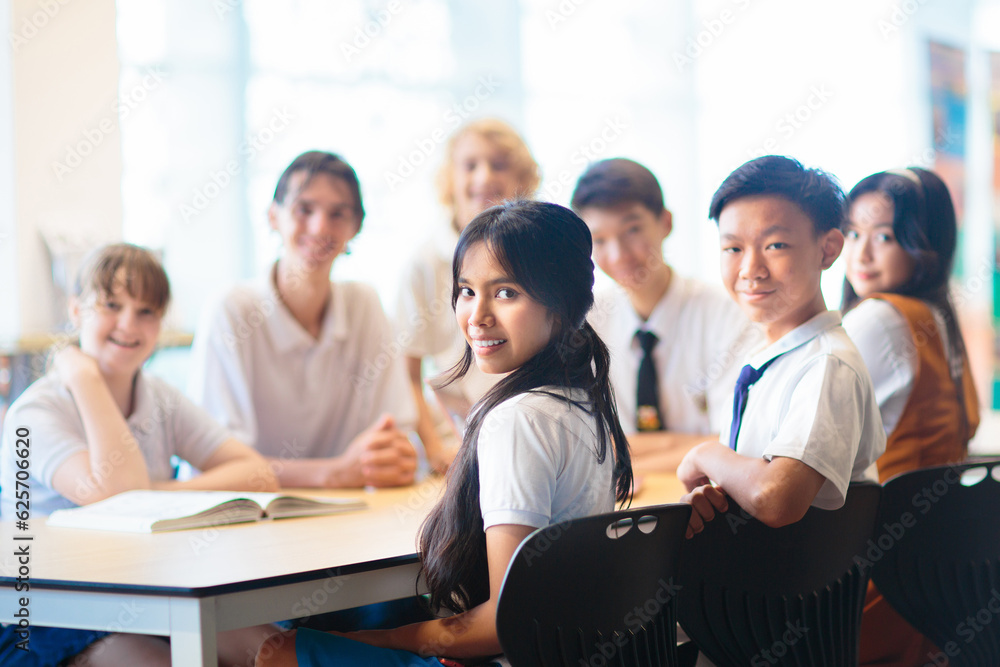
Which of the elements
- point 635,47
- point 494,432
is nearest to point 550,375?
point 494,432

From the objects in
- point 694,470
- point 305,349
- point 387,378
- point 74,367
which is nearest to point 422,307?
point 387,378

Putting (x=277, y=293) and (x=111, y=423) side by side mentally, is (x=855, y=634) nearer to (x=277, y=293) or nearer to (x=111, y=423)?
(x=111, y=423)

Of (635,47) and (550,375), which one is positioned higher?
(635,47)

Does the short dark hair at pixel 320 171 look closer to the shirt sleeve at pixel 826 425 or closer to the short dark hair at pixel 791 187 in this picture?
the short dark hair at pixel 791 187

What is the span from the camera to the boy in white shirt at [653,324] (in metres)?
2.26

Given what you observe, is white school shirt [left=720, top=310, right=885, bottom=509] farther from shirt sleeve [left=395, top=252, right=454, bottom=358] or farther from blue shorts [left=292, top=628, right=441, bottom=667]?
shirt sleeve [left=395, top=252, right=454, bottom=358]

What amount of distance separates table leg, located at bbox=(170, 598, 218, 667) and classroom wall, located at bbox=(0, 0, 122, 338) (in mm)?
2573

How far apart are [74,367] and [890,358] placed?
169 centimetres

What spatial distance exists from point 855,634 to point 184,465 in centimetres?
172

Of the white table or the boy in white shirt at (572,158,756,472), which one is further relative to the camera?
the boy in white shirt at (572,158,756,472)

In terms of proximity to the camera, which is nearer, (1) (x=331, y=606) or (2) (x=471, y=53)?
(1) (x=331, y=606)

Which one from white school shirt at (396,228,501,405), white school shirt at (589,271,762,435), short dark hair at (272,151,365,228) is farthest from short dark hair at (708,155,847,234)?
white school shirt at (396,228,501,405)

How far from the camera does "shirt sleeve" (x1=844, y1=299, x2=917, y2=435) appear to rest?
1817 mm

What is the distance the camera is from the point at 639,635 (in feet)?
3.94
